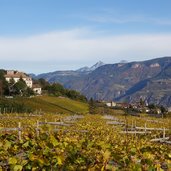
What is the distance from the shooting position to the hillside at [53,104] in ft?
434

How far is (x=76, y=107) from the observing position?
149000mm

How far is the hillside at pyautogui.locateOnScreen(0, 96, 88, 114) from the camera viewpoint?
132375mm

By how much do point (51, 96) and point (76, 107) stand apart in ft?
65.0

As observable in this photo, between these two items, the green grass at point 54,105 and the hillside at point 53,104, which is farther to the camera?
the green grass at point 54,105

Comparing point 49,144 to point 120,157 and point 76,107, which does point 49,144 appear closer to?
point 120,157

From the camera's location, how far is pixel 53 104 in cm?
14562

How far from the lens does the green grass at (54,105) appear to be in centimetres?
13270

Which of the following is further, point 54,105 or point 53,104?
point 53,104

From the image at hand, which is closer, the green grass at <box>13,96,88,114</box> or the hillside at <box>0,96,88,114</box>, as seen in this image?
the hillside at <box>0,96,88,114</box>

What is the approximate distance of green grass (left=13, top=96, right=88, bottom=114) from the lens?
132700mm

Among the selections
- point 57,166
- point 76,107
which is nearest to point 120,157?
point 57,166

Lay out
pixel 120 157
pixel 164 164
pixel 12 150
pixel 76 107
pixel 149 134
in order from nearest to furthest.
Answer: pixel 120 157
pixel 164 164
pixel 12 150
pixel 149 134
pixel 76 107

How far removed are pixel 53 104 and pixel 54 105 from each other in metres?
1.94

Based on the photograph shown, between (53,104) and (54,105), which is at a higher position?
(53,104)
